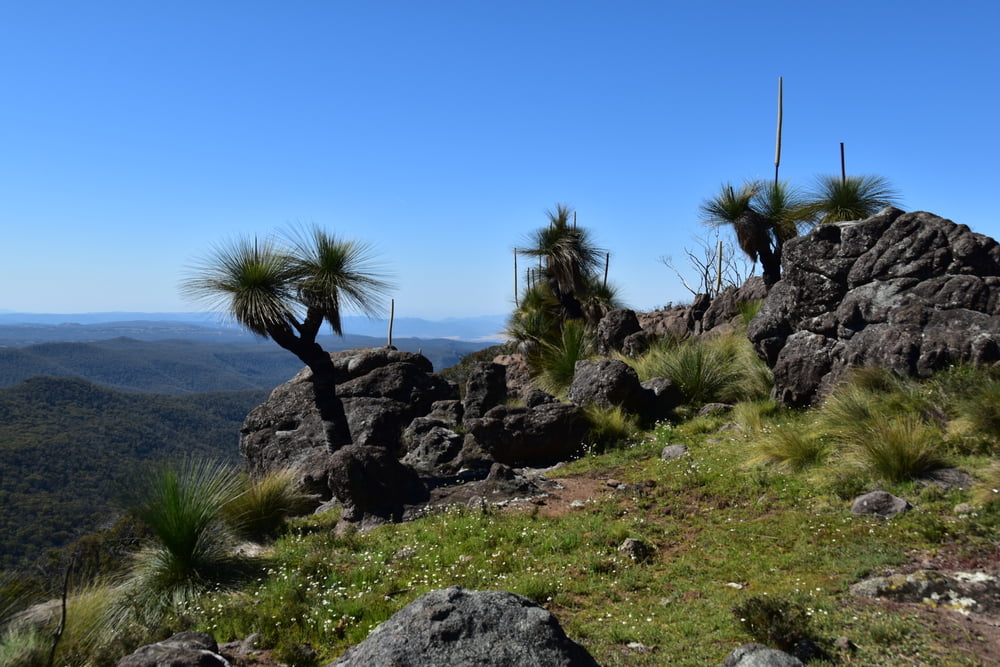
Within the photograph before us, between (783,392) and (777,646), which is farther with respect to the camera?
(783,392)

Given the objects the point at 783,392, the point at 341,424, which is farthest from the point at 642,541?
the point at 341,424

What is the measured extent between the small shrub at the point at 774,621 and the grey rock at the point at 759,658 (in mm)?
536

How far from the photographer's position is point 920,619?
17.3 ft

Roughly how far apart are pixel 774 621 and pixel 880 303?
8.51m

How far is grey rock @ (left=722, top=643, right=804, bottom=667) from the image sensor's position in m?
4.22

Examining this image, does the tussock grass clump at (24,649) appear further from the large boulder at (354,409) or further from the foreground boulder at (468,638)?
the large boulder at (354,409)

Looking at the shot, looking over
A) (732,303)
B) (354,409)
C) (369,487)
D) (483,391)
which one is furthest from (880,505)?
(732,303)

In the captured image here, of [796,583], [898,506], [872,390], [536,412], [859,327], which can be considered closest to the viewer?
[796,583]

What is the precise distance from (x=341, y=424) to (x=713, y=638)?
1061cm

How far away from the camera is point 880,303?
1195 cm

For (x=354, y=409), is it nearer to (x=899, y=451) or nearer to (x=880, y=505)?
(x=899, y=451)

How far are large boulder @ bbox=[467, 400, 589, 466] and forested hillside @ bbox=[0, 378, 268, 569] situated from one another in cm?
2259

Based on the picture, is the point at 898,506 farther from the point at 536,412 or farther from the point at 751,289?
the point at 751,289

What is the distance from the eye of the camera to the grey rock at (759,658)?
13.8 feet
